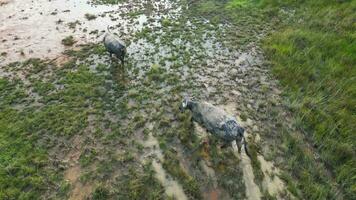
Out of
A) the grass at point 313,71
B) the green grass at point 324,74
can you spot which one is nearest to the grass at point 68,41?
the grass at point 313,71

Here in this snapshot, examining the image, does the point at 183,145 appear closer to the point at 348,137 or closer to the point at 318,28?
the point at 348,137

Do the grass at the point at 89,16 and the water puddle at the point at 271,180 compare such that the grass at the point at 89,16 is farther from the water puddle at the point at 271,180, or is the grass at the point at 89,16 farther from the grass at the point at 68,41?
the water puddle at the point at 271,180

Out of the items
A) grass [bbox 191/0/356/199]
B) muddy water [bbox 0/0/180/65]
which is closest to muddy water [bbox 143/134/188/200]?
grass [bbox 191/0/356/199]

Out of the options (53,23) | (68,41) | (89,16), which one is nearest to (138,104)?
(68,41)

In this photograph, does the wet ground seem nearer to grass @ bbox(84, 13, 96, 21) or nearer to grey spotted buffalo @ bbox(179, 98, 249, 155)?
grass @ bbox(84, 13, 96, 21)

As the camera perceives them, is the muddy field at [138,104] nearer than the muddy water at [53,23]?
Yes
